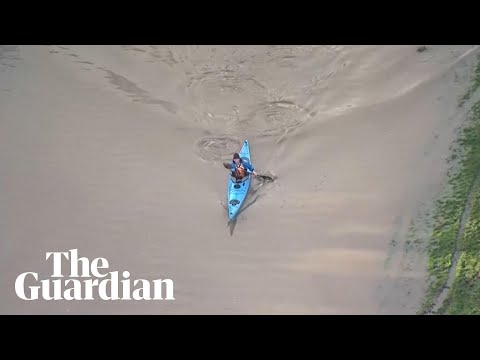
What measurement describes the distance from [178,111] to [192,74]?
1.35 metres

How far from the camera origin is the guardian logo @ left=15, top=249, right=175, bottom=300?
8680mm

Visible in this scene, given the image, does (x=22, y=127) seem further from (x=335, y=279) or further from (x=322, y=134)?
(x=335, y=279)

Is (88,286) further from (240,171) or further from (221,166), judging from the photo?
(221,166)

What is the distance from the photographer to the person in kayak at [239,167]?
33.9 ft

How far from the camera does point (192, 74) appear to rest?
1315 centimetres

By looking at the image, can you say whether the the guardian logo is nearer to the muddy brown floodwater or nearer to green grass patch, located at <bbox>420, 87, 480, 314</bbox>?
the muddy brown floodwater

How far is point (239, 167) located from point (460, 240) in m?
4.43

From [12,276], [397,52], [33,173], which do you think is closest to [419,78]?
[397,52]

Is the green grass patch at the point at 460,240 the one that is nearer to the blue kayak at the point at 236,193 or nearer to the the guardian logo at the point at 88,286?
the blue kayak at the point at 236,193

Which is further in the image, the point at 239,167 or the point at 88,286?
the point at 239,167

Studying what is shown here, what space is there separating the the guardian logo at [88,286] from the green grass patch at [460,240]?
4.73m

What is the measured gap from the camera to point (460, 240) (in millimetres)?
9086

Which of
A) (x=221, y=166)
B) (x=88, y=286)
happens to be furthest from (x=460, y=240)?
(x=88, y=286)

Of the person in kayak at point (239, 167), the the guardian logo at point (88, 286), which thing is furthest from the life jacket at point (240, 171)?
the the guardian logo at point (88, 286)
